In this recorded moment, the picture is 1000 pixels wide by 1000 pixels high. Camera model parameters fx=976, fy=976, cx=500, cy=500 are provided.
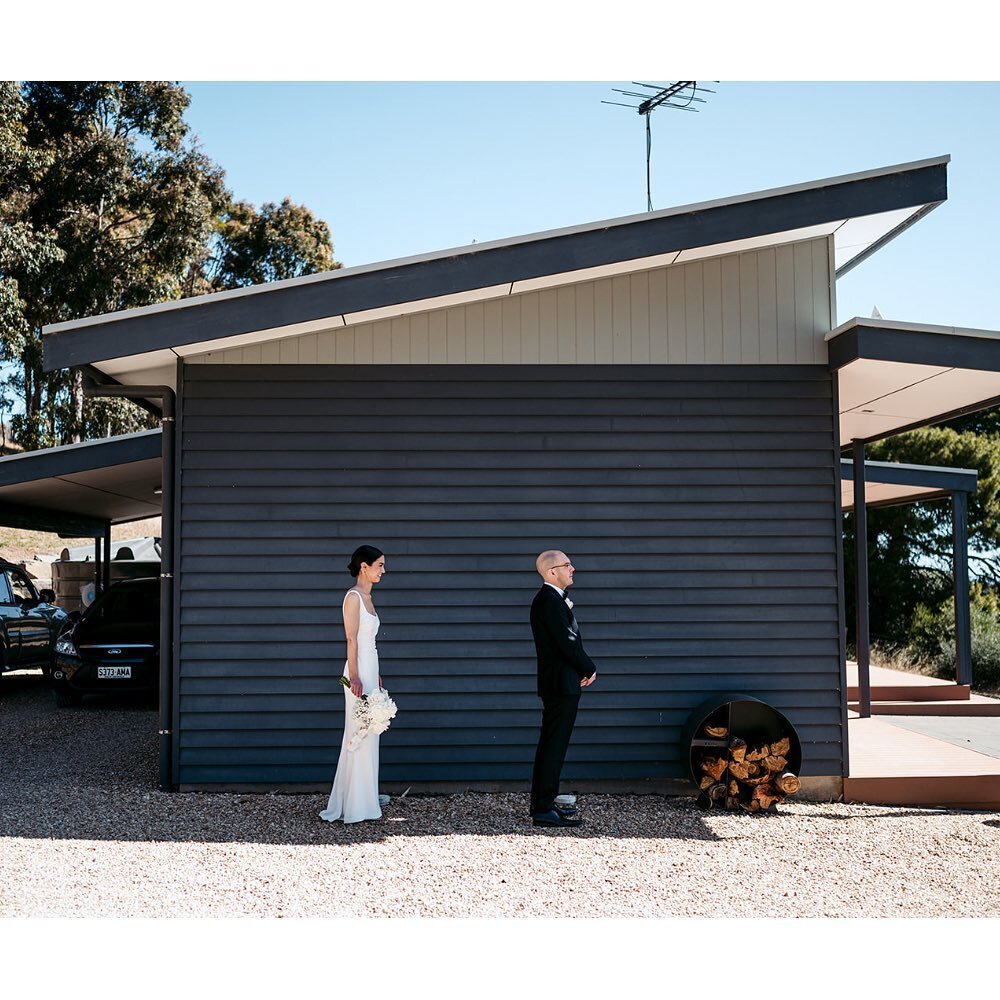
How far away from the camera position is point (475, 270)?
609 centimetres

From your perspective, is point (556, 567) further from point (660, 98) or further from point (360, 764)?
point (660, 98)

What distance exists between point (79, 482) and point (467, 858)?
8.12 m

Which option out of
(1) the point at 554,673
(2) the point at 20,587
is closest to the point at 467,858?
(1) the point at 554,673

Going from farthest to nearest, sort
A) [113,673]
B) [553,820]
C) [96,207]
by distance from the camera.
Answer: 1. [96,207]
2. [113,673]
3. [553,820]

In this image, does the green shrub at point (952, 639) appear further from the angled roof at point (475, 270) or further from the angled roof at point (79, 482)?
the angled roof at point (79, 482)

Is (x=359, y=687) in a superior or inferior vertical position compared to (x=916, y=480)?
inferior

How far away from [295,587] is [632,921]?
11.2 feet

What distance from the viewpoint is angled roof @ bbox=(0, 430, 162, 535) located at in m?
10.0

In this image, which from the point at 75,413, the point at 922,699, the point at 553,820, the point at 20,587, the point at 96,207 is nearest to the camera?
the point at 553,820

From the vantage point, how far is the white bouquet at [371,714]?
579cm

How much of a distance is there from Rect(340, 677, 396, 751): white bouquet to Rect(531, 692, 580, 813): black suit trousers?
3.04 feet

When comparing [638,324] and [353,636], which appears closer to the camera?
[353,636]

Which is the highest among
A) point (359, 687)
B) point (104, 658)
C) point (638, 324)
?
point (638, 324)

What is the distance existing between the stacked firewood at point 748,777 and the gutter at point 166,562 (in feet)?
11.7
